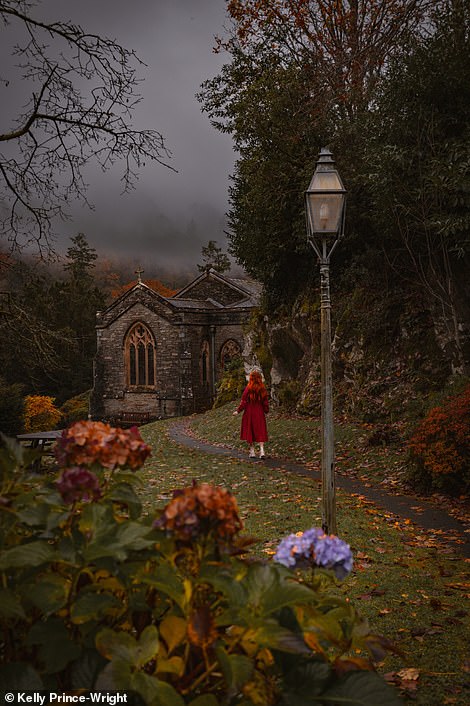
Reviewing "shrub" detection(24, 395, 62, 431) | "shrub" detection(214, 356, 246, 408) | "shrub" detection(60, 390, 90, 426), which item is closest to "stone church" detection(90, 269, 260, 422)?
"shrub" detection(60, 390, 90, 426)

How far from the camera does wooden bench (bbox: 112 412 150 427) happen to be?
123ft

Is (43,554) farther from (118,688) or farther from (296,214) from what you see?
(296,214)

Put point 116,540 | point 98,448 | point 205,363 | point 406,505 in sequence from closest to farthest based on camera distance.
Result: point 116,540 → point 98,448 → point 406,505 → point 205,363

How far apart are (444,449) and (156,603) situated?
823 centimetres

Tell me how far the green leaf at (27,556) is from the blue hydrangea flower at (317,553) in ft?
2.73

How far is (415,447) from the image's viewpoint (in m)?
10.1

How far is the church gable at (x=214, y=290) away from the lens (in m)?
40.8

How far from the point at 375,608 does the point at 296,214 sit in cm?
1561

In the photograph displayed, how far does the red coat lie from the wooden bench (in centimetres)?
2370

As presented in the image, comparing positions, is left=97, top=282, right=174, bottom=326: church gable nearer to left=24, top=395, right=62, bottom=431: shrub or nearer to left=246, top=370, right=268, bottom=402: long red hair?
left=24, top=395, right=62, bottom=431: shrub

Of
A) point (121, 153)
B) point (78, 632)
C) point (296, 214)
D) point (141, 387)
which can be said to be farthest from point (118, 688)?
point (141, 387)

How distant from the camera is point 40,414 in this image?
35.7 meters

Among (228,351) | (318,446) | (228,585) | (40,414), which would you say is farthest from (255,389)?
(40,414)

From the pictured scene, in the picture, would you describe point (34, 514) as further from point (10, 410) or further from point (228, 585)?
point (10, 410)
